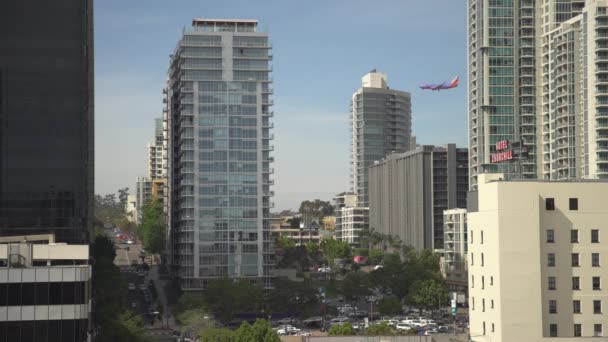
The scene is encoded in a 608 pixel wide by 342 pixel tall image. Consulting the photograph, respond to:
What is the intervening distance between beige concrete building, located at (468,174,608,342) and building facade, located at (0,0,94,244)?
79.6 metres

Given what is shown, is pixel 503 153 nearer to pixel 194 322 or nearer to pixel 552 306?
pixel 552 306

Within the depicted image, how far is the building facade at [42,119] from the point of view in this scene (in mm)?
147500

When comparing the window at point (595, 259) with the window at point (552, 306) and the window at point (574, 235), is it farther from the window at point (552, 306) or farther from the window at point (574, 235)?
the window at point (552, 306)

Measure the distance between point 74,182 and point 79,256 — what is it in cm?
7789

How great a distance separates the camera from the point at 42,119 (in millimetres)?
149500

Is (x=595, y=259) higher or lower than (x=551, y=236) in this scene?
lower

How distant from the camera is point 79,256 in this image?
244 ft

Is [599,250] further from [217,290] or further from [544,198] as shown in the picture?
[217,290]

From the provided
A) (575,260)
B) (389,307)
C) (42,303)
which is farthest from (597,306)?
(389,307)

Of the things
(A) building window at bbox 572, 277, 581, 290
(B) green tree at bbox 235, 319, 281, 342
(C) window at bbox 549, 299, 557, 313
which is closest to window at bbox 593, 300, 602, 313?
(A) building window at bbox 572, 277, 581, 290

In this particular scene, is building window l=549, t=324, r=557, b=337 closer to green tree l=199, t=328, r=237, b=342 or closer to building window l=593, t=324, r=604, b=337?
building window l=593, t=324, r=604, b=337

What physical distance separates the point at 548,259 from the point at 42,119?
301ft

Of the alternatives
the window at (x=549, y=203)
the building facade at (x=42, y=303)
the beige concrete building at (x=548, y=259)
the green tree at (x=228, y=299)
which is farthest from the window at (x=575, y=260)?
the green tree at (x=228, y=299)

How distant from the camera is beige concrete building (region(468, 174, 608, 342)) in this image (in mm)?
97750
